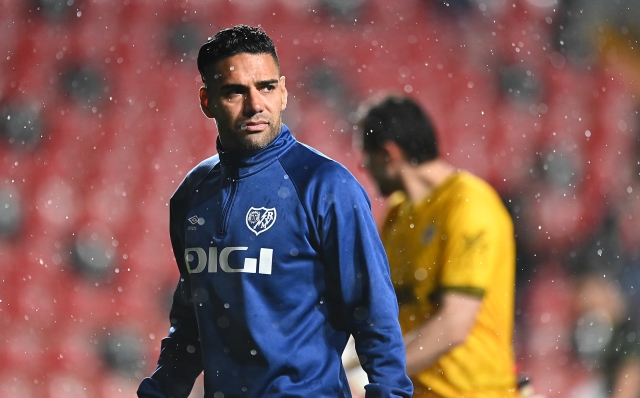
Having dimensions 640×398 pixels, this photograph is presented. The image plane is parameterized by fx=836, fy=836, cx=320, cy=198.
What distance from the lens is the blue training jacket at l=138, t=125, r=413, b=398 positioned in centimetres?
94

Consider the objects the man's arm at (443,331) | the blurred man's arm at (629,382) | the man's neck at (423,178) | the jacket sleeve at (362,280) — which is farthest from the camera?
the blurred man's arm at (629,382)

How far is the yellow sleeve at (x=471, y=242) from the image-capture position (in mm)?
1647

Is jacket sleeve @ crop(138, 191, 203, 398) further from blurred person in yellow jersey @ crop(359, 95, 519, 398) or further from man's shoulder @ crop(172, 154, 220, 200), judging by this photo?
blurred person in yellow jersey @ crop(359, 95, 519, 398)

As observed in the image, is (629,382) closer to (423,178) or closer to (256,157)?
(423,178)

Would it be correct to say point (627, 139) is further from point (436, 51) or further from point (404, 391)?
point (404, 391)

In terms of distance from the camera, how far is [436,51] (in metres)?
3.69

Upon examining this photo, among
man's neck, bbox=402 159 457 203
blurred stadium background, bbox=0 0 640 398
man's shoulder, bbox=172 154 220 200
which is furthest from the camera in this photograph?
blurred stadium background, bbox=0 0 640 398

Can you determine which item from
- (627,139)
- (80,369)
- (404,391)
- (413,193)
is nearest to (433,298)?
(413,193)

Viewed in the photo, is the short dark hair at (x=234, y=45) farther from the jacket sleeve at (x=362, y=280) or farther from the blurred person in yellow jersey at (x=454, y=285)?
the blurred person in yellow jersey at (x=454, y=285)

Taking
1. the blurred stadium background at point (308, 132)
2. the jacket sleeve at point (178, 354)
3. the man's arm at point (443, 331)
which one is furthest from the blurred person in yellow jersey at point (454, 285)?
the blurred stadium background at point (308, 132)

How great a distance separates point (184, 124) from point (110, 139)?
1.05ft

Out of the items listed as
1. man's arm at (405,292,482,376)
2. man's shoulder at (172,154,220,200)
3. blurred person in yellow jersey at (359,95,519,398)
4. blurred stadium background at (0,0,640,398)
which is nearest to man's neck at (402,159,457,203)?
blurred person in yellow jersey at (359,95,519,398)

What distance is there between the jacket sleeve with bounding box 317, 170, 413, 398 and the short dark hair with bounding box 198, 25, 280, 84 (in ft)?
0.59

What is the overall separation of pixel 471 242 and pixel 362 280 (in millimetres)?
762
